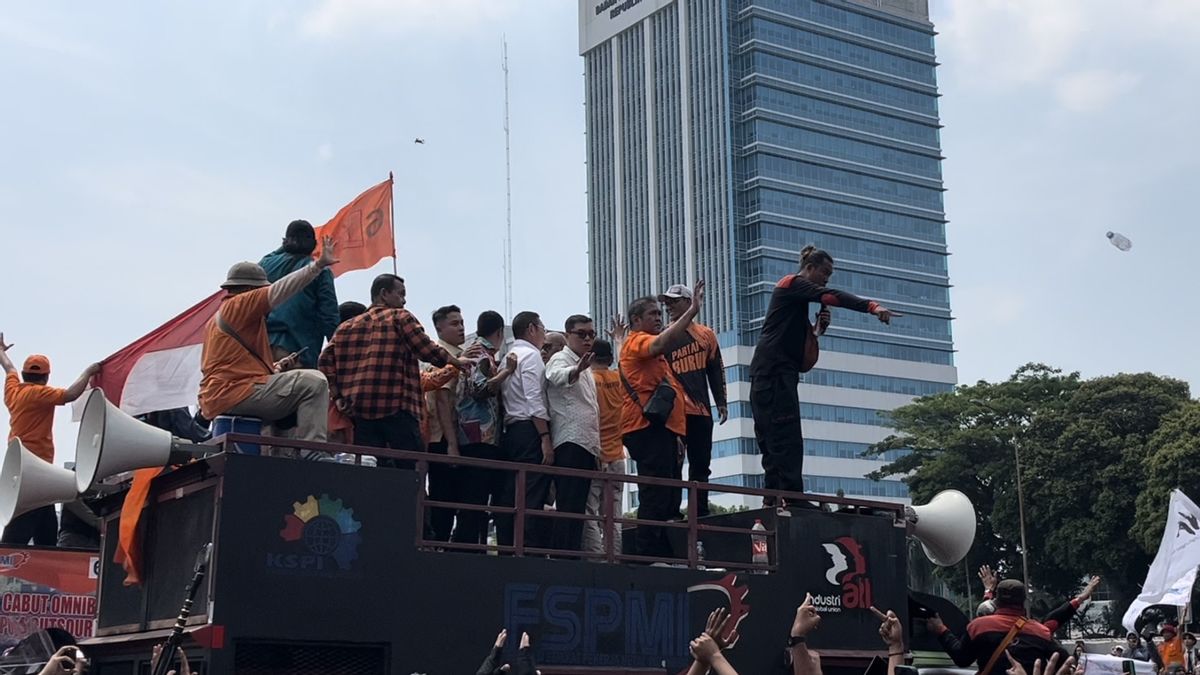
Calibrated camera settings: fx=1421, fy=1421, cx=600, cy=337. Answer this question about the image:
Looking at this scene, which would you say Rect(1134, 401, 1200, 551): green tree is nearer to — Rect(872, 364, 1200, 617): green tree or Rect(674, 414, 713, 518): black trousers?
Rect(872, 364, 1200, 617): green tree

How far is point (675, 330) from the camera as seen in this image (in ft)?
33.0

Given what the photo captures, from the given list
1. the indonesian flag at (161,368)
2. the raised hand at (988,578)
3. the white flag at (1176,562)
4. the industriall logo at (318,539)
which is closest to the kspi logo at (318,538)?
the industriall logo at (318,539)

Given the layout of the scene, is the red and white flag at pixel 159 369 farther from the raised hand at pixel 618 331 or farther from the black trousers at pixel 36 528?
the raised hand at pixel 618 331

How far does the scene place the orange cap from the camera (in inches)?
409

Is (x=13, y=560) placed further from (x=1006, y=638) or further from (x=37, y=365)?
(x=1006, y=638)

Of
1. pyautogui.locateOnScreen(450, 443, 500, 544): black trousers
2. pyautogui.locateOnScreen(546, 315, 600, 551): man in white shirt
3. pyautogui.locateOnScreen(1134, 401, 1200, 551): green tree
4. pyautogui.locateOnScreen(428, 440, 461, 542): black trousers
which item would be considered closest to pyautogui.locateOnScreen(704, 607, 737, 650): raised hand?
pyautogui.locateOnScreen(450, 443, 500, 544): black trousers

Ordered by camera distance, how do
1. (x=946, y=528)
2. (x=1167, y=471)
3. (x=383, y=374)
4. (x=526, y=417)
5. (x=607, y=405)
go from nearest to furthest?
(x=383, y=374) → (x=526, y=417) → (x=607, y=405) → (x=946, y=528) → (x=1167, y=471)

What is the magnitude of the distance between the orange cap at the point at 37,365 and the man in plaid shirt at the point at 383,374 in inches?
112

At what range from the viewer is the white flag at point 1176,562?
15.3m

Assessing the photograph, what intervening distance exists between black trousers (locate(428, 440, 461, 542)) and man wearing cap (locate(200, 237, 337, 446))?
4.48 ft

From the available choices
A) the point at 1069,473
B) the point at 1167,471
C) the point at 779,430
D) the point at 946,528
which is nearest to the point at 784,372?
the point at 779,430

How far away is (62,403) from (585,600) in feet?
14.5

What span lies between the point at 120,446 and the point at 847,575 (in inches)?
197

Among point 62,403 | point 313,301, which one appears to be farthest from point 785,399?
point 62,403
